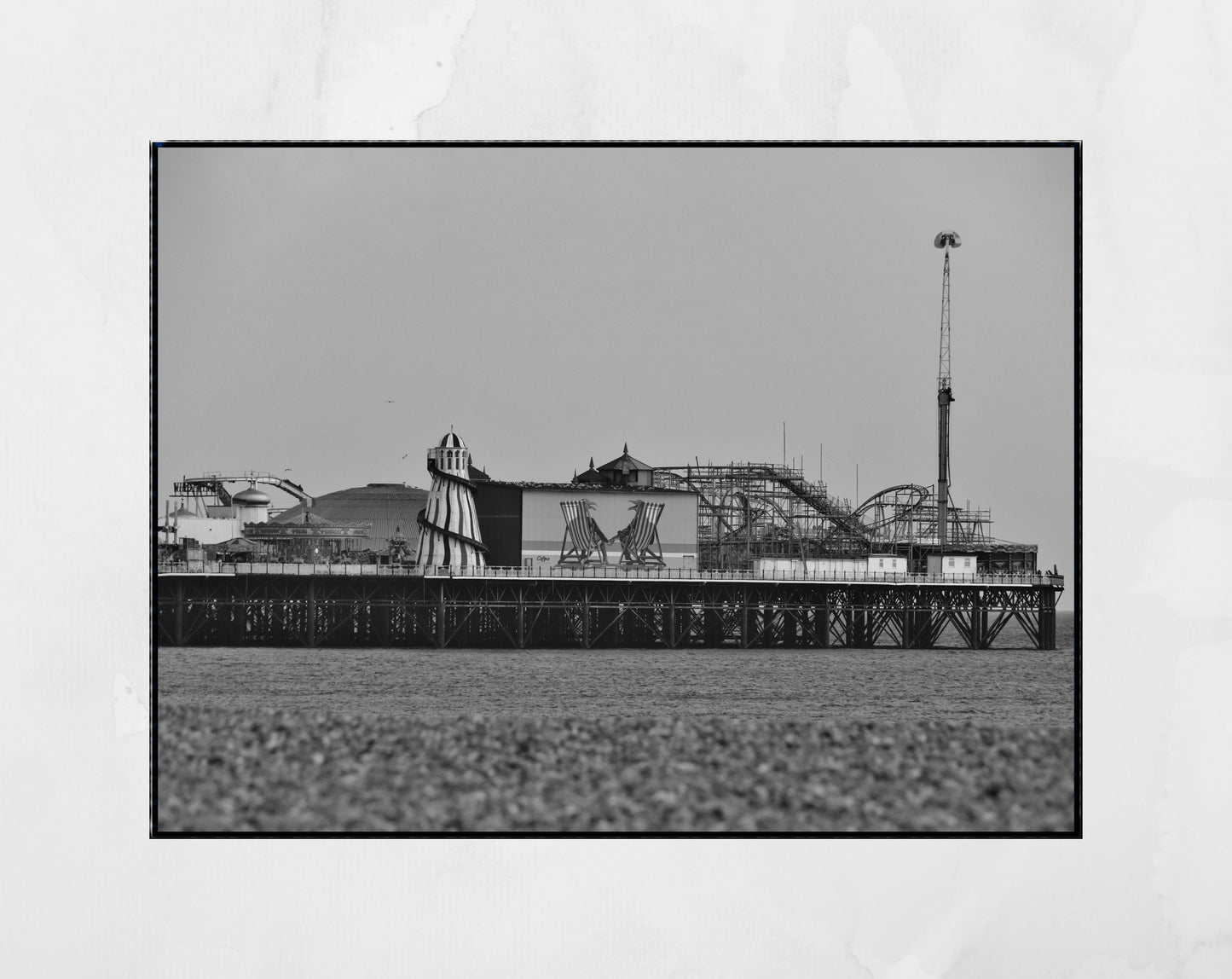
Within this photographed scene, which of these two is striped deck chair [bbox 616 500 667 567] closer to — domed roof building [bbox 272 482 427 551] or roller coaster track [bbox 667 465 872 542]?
roller coaster track [bbox 667 465 872 542]

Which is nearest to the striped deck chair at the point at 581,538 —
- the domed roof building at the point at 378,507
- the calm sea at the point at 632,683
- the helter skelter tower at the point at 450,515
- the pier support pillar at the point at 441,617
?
the helter skelter tower at the point at 450,515

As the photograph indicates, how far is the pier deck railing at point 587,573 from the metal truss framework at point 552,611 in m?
0.26

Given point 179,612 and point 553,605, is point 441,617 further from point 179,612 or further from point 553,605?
point 179,612

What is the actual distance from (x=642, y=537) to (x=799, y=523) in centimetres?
863

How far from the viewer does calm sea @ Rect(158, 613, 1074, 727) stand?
93.1 ft

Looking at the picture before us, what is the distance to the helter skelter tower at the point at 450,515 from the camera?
1784 inches

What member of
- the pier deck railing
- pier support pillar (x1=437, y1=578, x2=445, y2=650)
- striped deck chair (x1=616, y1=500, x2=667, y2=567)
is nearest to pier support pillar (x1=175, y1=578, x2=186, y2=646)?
the pier deck railing

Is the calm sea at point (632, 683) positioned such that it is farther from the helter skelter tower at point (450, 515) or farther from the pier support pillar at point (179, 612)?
the helter skelter tower at point (450, 515)

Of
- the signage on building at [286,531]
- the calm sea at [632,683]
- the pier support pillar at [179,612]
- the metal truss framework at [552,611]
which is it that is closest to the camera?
the calm sea at [632,683]

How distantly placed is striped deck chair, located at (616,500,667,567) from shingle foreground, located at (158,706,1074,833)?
30293 mm

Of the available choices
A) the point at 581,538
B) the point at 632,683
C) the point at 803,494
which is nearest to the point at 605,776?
the point at 632,683

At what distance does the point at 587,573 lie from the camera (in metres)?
46.3
